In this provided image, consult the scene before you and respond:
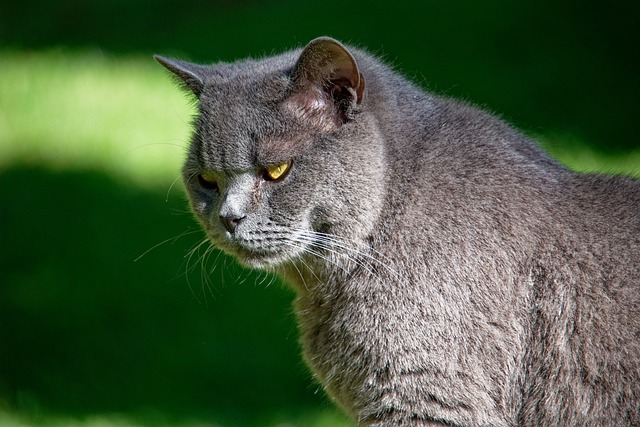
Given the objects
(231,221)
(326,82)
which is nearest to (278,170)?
(231,221)

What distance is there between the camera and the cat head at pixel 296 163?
280cm

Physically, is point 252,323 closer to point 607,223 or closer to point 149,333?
point 149,333

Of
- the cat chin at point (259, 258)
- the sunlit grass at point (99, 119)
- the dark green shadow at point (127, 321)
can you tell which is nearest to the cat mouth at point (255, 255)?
the cat chin at point (259, 258)

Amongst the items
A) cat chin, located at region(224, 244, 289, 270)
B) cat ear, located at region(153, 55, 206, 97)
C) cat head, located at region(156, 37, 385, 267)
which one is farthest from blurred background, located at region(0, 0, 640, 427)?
cat ear, located at region(153, 55, 206, 97)

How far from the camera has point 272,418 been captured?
14.4 feet

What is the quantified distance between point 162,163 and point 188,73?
133 inches

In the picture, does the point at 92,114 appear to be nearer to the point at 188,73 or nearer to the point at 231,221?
the point at 188,73

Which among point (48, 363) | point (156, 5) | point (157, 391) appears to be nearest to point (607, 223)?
point (157, 391)

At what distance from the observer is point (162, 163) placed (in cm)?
628

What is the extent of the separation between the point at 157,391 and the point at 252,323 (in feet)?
2.49

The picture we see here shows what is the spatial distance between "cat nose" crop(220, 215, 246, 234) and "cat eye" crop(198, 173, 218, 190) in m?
0.18

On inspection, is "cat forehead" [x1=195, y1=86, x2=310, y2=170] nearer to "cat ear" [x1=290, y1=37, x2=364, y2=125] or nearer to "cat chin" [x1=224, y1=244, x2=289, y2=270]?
"cat ear" [x1=290, y1=37, x2=364, y2=125]

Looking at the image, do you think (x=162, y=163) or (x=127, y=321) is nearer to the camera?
(x=127, y=321)

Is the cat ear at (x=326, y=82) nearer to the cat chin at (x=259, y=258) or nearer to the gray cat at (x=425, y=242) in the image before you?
the gray cat at (x=425, y=242)
